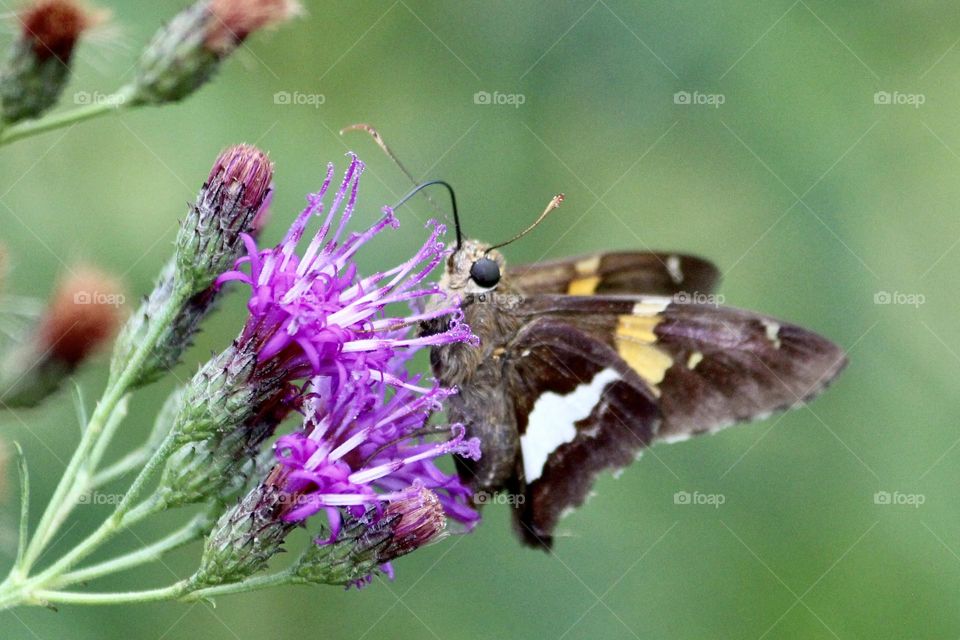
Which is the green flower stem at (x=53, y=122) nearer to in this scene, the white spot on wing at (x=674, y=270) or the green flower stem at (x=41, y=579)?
the green flower stem at (x=41, y=579)

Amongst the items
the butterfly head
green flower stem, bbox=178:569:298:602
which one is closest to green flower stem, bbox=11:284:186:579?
green flower stem, bbox=178:569:298:602

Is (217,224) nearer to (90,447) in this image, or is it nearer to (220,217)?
(220,217)

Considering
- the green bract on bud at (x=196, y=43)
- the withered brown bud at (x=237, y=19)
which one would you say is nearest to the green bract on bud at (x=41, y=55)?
the green bract on bud at (x=196, y=43)

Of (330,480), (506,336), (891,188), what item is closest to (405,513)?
(330,480)

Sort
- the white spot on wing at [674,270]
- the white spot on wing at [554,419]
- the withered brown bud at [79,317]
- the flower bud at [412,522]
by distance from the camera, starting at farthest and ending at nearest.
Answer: the white spot on wing at [674,270]
the white spot on wing at [554,419]
the withered brown bud at [79,317]
the flower bud at [412,522]

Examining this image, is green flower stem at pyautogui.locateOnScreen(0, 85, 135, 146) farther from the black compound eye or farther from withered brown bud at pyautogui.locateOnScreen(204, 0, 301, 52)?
the black compound eye

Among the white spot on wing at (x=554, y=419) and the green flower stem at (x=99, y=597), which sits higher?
the white spot on wing at (x=554, y=419)
